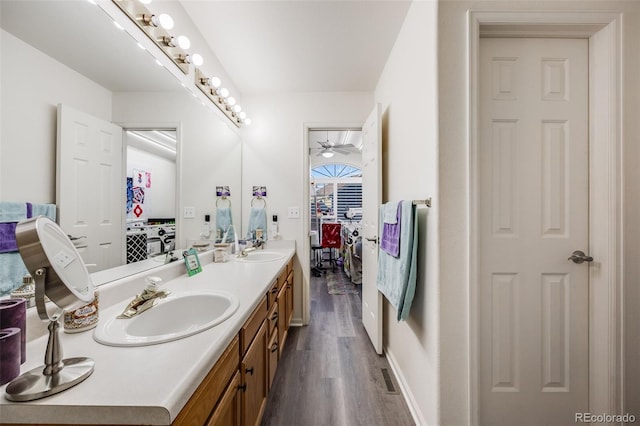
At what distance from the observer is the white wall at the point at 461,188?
3.73 ft

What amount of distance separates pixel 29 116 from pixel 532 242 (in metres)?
2.06

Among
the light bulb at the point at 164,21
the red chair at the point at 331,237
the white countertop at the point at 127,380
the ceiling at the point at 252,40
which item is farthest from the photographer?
the red chair at the point at 331,237

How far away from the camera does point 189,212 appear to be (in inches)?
67.6

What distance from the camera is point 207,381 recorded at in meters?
0.69

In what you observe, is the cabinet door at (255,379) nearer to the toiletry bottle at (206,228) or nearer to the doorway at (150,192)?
the doorway at (150,192)

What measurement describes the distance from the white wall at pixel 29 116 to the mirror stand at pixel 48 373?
1.38 ft

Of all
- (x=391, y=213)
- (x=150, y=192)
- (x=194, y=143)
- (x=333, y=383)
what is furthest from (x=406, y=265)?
(x=194, y=143)

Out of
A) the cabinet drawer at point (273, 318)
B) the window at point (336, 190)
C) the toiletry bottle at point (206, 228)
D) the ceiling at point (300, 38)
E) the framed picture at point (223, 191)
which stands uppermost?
the ceiling at point (300, 38)

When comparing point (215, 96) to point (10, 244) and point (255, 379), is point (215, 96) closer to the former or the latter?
point (10, 244)

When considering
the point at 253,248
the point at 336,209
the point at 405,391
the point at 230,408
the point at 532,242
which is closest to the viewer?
the point at 230,408

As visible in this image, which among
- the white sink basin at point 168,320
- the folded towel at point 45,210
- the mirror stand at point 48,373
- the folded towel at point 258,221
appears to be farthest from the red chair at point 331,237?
the mirror stand at point 48,373

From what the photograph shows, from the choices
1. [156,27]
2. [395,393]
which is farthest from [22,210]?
→ [395,393]

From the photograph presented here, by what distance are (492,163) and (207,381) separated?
1.47 meters

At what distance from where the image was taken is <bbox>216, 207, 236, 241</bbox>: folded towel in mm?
2113
